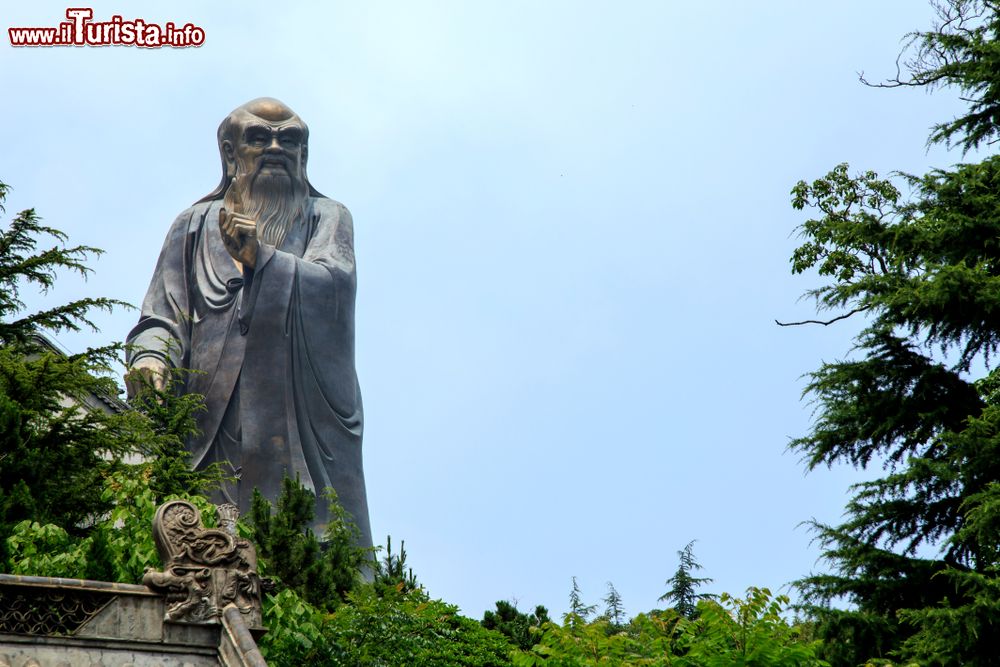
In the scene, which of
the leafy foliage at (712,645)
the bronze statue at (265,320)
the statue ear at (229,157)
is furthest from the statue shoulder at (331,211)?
the leafy foliage at (712,645)

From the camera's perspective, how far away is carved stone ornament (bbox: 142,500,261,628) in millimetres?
9000

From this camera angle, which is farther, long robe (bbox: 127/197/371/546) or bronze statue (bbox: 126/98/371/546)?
long robe (bbox: 127/197/371/546)

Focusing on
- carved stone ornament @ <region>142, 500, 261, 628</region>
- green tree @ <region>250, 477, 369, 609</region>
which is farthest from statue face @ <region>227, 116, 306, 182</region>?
carved stone ornament @ <region>142, 500, 261, 628</region>

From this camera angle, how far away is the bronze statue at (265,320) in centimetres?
2591

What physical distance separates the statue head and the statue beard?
0.04 metres

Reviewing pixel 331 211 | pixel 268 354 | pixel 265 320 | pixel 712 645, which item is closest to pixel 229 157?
pixel 331 211

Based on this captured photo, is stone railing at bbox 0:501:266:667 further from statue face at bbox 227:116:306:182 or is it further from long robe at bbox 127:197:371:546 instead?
statue face at bbox 227:116:306:182

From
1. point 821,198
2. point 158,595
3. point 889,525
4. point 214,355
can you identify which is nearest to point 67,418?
point 158,595

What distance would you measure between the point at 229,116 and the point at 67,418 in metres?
14.5

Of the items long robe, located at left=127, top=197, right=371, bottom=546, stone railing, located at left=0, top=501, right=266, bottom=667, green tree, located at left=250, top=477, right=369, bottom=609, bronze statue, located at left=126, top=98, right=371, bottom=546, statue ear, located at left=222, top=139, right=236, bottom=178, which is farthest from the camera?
statue ear, located at left=222, top=139, right=236, bottom=178

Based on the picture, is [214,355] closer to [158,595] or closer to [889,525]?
[889,525]

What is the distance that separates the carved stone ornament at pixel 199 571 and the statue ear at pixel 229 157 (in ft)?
63.7

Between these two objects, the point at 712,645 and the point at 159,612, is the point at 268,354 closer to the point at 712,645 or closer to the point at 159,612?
the point at 712,645

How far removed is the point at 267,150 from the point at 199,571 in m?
19.4
